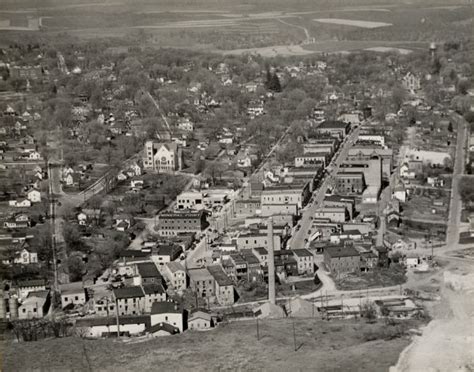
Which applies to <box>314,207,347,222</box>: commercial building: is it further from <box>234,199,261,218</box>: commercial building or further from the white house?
the white house

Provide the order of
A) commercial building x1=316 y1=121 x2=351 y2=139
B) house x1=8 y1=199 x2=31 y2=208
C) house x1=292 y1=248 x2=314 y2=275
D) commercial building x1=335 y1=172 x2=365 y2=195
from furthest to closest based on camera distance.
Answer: commercial building x1=316 y1=121 x2=351 y2=139 → commercial building x1=335 y1=172 x2=365 y2=195 → house x1=8 y1=199 x2=31 y2=208 → house x1=292 y1=248 x2=314 y2=275

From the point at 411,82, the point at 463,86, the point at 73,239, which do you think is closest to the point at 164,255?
the point at 73,239

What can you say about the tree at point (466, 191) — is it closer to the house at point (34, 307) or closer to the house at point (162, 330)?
the house at point (162, 330)

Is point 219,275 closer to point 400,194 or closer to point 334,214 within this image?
point 334,214

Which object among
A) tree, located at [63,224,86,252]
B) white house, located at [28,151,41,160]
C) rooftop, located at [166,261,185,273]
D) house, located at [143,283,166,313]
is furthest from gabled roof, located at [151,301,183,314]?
white house, located at [28,151,41,160]

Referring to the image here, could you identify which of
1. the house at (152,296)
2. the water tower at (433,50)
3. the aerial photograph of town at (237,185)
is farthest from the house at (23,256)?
the water tower at (433,50)

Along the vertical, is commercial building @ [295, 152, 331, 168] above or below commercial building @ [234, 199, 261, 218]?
above

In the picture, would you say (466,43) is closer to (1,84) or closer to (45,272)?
(1,84)
